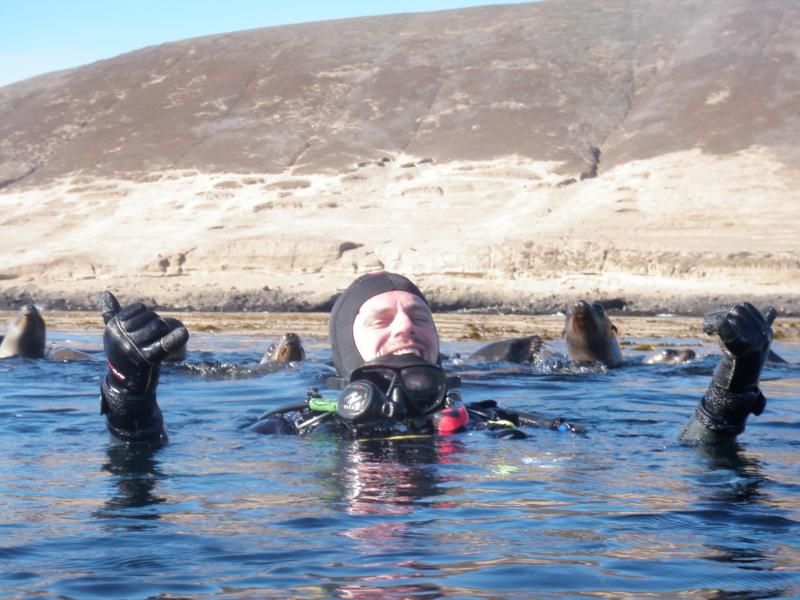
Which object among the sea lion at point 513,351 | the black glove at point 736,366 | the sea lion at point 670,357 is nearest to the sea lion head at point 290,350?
the sea lion at point 513,351

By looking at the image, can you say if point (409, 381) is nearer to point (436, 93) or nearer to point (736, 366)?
point (736, 366)

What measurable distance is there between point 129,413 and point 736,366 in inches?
115

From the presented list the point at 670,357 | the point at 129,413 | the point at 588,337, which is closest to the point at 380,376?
the point at 129,413

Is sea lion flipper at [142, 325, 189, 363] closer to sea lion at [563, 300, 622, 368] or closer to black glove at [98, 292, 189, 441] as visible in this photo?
black glove at [98, 292, 189, 441]

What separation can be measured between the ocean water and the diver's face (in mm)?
683

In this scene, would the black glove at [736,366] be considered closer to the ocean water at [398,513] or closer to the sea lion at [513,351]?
the ocean water at [398,513]

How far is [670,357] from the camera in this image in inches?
527

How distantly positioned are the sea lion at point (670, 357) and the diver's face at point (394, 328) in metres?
6.13

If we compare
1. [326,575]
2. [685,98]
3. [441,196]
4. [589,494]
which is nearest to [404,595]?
[326,575]

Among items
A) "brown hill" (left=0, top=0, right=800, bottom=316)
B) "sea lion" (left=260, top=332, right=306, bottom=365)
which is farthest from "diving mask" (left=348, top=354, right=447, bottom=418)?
"brown hill" (left=0, top=0, right=800, bottom=316)

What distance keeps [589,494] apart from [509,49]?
60.5 metres

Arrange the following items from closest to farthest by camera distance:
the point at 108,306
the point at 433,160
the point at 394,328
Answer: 1. the point at 108,306
2. the point at 394,328
3. the point at 433,160

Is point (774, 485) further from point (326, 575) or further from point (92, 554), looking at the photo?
point (92, 554)

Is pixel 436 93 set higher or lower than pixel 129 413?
higher
